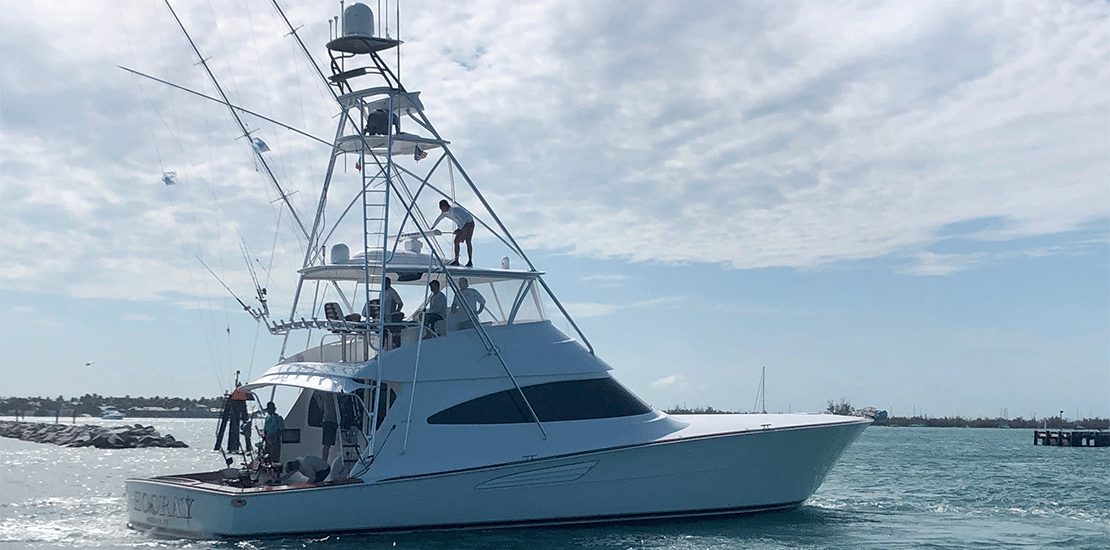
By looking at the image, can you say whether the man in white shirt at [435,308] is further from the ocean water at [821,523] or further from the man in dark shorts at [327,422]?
the ocean water at [821,523]

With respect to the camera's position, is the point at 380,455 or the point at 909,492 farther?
the point at 909,492

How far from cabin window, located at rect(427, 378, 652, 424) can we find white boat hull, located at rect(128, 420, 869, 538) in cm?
82

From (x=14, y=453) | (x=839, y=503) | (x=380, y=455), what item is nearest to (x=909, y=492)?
(x=839, y=503)

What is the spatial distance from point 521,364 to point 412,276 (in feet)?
6.80

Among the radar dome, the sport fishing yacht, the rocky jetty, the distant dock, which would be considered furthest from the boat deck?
the distant dock

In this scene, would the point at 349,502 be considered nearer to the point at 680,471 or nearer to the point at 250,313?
the point at 250,313

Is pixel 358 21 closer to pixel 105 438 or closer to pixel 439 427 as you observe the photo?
pixel 439 427

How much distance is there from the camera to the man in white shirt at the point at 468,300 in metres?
15.6

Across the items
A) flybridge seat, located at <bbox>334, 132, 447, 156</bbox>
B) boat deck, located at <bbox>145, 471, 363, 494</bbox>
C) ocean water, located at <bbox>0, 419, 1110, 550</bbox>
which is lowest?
ocean water, located at <bbox>0, 419, 1110, 550</bbox>

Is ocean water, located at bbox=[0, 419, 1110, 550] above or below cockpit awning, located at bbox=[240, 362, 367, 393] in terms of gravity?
below

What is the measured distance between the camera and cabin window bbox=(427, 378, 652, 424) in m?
15.0

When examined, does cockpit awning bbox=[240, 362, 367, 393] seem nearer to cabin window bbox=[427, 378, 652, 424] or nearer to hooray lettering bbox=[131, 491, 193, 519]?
Result: cabin window bbox=[427, 378, 652, 424]

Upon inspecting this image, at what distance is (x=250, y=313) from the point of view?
16016 millimetres

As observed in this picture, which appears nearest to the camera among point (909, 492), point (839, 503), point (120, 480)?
point (839, 503)
